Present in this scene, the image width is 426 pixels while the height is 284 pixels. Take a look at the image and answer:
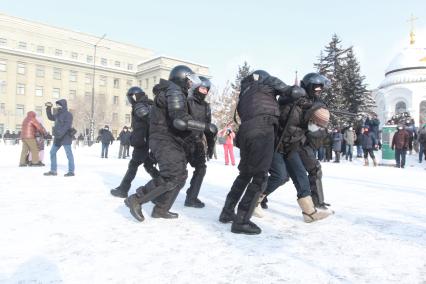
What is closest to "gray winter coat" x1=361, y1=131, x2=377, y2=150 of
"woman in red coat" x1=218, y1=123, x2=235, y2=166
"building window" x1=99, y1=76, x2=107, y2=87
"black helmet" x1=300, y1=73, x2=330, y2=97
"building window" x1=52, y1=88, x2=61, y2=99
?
"woman in red coat" x1=218, y1=123, x2=235, y2=166

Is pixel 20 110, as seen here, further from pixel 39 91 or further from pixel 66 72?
pixel 66 72

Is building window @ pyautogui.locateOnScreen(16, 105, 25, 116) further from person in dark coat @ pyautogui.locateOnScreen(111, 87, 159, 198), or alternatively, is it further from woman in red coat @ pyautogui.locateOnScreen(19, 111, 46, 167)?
person in dark coat @ pyautogui.locateOnScreen(111, 87, 159, 198)

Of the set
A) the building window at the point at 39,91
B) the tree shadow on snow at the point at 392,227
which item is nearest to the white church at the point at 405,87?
the tree shadow on snow at the point at 392,227

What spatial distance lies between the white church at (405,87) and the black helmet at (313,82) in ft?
160

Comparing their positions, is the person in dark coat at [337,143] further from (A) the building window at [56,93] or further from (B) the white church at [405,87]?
(A) the building window at [56,93]

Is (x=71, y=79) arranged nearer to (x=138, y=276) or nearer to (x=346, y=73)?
(x=346, y=73)

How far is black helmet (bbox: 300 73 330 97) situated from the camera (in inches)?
176

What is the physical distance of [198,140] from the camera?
4547 millimetres

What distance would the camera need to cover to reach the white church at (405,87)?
4869 centimetres

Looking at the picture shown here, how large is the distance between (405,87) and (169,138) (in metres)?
53.1

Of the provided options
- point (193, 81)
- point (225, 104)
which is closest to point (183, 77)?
point (193, 81)

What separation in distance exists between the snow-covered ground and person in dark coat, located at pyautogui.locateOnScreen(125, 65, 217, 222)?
0.27 meters

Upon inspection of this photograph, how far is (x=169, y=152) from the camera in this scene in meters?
4.11

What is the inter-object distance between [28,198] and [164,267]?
3.64 meters
